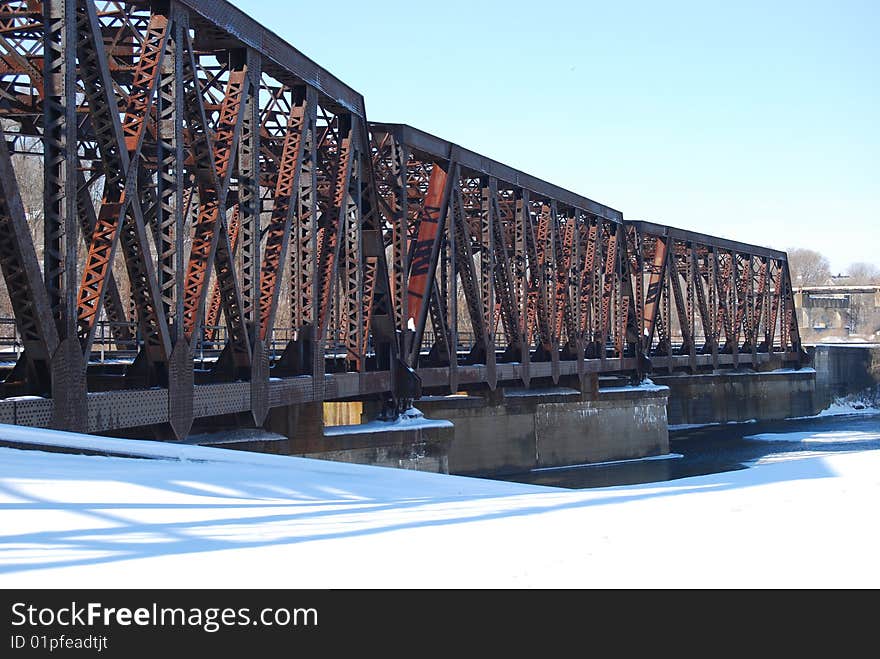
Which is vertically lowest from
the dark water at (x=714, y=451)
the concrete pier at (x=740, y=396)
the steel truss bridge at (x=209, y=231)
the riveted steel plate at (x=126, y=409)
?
the dark water at (x=714, y=451)

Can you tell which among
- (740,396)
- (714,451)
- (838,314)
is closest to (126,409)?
(714,451)

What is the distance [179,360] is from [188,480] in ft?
22.8

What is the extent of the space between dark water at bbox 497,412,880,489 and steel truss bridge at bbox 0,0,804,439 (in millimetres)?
4379

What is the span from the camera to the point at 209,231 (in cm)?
1811

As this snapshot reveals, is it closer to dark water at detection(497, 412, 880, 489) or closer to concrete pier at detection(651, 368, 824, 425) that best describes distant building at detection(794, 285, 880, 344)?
concrete pier at detection(651, 368, 824, 425)

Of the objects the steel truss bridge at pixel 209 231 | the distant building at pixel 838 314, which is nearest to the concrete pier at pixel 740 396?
the steel truss bridge at pixel 209 231

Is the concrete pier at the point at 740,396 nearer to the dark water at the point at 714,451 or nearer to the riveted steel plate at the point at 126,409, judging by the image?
the dark water at the point at 714,451

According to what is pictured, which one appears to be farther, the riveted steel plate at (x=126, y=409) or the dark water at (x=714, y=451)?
the dark water at (x=714, y=451)

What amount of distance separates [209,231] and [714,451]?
3905cm

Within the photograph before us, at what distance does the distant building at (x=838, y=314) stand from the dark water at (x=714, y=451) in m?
54.1

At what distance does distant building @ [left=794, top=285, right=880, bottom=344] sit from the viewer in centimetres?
12694

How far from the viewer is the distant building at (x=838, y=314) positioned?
127m

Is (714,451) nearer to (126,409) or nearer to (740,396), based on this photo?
(740,396)
